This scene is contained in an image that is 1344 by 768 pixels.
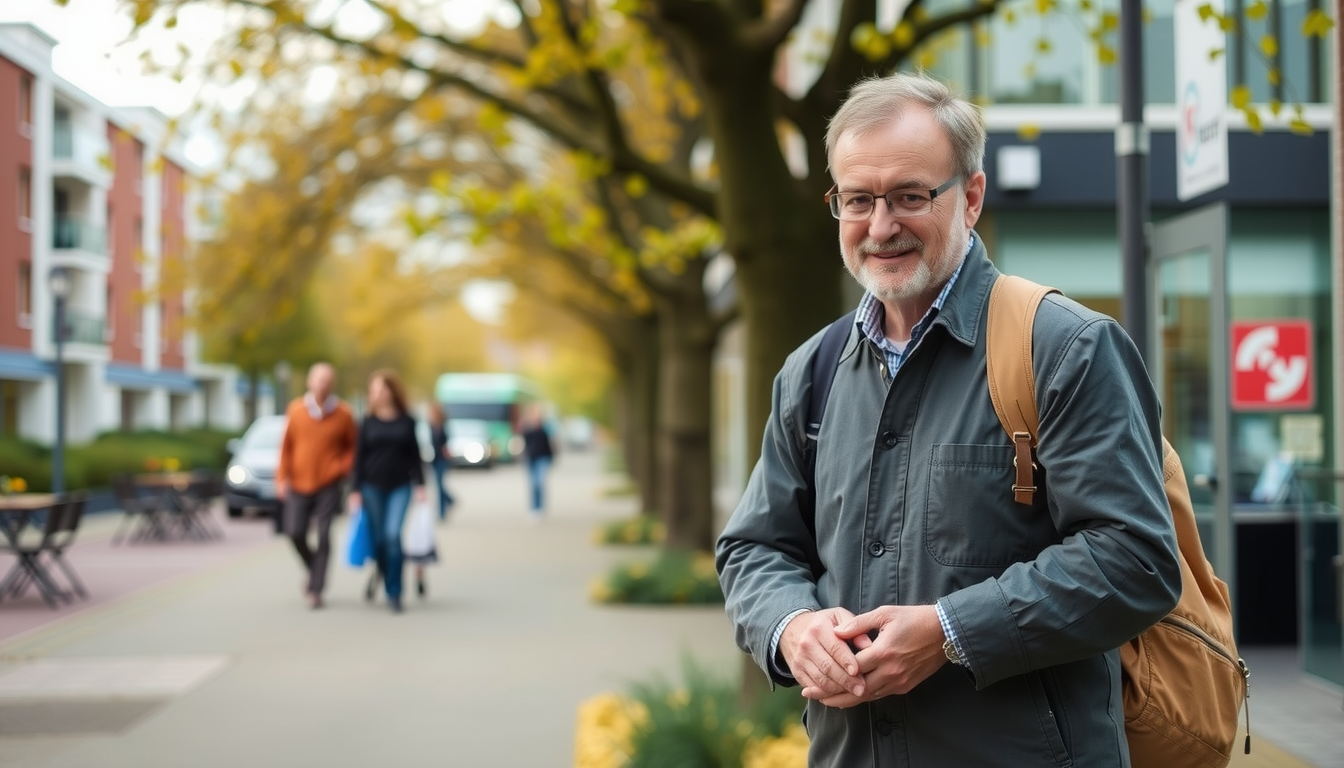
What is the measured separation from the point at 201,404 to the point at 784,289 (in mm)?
27788

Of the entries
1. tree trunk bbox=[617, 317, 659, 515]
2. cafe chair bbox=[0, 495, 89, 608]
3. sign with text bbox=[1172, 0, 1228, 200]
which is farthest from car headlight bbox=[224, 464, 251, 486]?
sign with text bbox=[1172, 0, 1228, 200]

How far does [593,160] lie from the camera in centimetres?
904

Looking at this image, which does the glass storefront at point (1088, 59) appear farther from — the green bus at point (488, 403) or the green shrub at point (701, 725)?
the green bus at point (488, 403)

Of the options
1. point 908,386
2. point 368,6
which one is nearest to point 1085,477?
point 908,386

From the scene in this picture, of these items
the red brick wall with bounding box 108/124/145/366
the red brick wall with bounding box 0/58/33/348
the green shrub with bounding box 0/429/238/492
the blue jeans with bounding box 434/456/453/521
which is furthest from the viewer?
the blue jeans with bounding box 434/456/453/521

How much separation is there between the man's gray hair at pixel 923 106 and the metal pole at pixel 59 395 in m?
5.51

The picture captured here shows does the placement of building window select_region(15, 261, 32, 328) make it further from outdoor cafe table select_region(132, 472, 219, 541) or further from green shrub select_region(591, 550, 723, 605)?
outdoor cafe table select_region(132, 472, 219, 541)

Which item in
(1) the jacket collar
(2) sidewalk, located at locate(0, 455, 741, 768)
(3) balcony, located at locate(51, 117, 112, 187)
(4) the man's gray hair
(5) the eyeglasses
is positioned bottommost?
(2) sidewalk, located at locate(0, 455, 741, 768)

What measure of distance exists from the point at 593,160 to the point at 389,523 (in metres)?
4.49

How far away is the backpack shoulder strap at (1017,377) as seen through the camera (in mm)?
2281

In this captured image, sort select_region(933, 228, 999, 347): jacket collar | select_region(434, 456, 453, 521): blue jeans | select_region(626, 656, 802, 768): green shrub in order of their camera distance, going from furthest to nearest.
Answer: select_region(434, 456, 453, 521): blue jeans < select_region(626, 656, 802, 768): green shrub < select_region(933, 228, 999, 347): jacket collar

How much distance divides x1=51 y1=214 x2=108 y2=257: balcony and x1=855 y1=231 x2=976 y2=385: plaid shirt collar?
5510 millimetres

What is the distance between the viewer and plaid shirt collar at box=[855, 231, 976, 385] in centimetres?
248

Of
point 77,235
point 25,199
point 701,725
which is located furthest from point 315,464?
point 701,725
